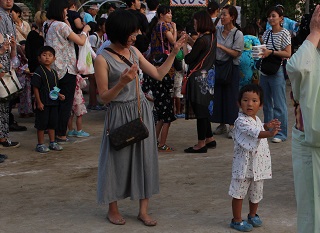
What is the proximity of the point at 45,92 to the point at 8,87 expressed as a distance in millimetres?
479

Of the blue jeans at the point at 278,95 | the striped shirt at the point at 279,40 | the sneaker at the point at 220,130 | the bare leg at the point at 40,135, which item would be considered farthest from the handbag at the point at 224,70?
the bare leg at the point at 40,135

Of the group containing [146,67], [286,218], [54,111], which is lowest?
[286,218]

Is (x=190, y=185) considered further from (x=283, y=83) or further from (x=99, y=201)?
(x=283, y=83)

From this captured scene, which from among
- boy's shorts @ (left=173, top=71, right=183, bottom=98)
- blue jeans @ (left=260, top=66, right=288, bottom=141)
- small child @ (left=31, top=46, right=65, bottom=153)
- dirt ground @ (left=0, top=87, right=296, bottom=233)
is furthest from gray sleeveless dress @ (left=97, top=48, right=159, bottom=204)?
boy's shorts @ (left=173, top=71, right=183, bottom=98)

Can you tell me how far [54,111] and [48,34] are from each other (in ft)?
3.38

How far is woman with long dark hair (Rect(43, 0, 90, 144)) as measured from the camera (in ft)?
28.3

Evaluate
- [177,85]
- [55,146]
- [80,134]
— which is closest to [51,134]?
[55,146]

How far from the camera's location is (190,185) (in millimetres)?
6797

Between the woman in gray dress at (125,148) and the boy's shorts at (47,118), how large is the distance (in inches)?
121

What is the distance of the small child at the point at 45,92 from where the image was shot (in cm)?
844

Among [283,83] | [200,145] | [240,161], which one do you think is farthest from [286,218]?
[283,83]

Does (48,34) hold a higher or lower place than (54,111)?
higher

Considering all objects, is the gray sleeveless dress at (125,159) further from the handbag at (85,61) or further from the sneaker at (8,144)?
the sneaker at (8,144)

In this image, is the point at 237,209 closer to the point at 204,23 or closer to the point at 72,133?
the point at 204,23
